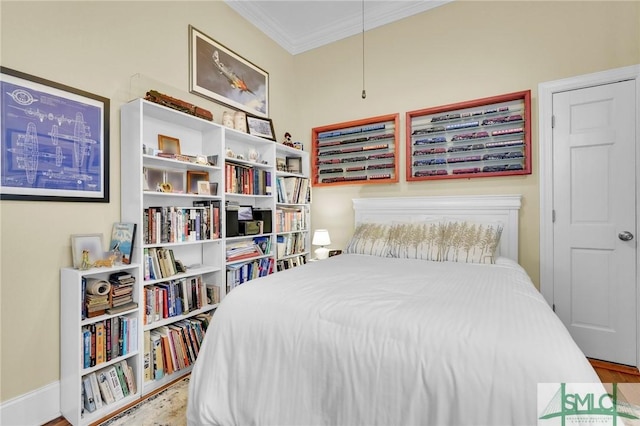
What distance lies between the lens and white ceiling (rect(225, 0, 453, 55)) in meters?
2.97

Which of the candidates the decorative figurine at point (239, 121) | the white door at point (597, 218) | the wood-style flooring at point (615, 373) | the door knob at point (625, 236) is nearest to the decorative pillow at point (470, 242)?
the white door at point (597, 218)

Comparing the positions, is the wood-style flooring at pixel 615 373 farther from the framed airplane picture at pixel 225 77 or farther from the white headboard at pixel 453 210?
the framed airplane picture at pixel 225 77

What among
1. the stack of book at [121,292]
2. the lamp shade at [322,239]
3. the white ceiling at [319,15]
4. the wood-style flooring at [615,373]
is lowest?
the wood-style flooring at [615,373]

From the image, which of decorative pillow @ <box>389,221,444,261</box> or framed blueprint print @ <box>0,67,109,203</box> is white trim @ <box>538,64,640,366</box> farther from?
framed blueprint print @ <box>0,67,109,203</box>

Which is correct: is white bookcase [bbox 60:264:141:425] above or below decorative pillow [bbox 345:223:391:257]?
below

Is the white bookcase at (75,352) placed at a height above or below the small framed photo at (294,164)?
below

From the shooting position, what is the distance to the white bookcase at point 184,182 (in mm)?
1908

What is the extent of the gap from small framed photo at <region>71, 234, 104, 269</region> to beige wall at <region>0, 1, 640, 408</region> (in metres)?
0.06

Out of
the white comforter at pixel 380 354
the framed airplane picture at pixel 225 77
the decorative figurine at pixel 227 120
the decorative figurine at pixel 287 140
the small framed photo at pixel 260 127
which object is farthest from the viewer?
the decorative figurine at pixel 287 140

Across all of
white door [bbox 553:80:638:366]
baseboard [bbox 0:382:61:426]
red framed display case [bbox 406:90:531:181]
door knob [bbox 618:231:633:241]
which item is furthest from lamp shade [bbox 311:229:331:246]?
door knob [bbox 618:231:633:241]

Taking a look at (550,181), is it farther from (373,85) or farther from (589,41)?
(373,85)

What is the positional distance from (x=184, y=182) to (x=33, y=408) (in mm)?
1549

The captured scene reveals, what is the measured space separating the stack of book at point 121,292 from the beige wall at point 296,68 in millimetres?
284

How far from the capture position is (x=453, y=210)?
9.01 ft
